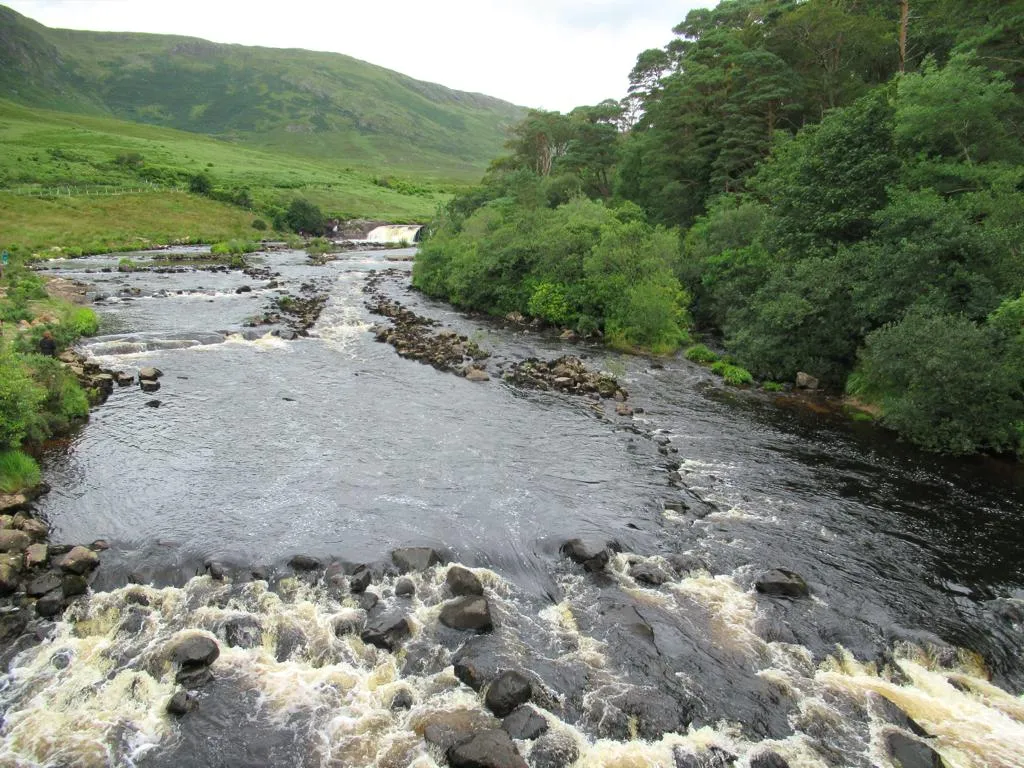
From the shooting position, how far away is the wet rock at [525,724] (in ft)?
39.2

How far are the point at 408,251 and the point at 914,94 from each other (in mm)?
89819

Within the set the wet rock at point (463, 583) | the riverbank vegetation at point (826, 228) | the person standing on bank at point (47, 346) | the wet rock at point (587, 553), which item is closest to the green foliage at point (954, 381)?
the riverbank vegetation at point (826, 228)

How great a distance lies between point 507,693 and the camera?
12602 millimetres

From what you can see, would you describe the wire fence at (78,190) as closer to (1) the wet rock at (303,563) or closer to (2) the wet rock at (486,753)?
(1) the wet rock at (303,563)

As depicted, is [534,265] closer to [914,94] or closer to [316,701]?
[914,94]

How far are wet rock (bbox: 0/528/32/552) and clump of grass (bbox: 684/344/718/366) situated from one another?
114 ft

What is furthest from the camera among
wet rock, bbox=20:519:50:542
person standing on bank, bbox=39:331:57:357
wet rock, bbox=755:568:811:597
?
person standing on bank, bbox=39:331:57:357

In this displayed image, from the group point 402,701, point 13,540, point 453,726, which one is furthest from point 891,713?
point 13,540

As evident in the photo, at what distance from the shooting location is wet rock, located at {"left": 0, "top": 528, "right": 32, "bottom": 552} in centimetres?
1666

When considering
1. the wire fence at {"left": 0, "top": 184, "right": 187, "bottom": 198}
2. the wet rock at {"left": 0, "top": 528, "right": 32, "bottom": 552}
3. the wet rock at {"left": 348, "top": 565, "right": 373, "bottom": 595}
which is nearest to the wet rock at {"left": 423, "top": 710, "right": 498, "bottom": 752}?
the wet rock at {"left": 348, "top": 565, "right": 373, "bottom": 595}

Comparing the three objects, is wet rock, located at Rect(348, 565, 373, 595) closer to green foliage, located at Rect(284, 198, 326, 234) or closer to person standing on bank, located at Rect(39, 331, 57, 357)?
person standing on bank, located at Rect(39, 331, 57, 357)

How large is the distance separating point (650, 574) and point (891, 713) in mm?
6137

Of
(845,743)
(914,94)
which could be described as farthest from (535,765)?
(914,94)

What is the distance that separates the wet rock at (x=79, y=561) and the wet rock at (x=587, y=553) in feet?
43.3
